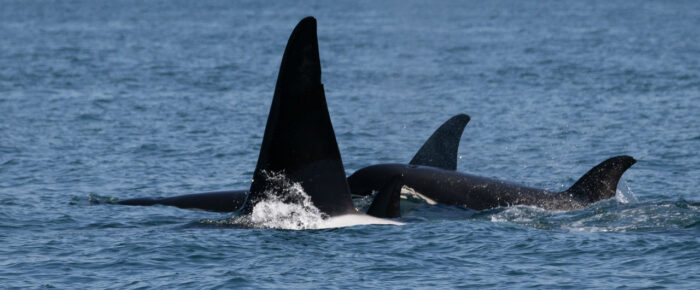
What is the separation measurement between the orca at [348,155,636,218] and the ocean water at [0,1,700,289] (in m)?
0.36

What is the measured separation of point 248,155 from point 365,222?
35.8ft

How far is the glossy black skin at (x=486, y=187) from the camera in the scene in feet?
53.1

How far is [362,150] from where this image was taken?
2497cm

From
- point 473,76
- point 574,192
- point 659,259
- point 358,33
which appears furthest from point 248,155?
point 358,33

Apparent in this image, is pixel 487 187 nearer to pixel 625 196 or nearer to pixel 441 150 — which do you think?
pixel 441 150

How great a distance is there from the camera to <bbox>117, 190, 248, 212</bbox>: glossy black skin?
17.0 m

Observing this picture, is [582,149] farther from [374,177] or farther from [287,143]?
[287,143]

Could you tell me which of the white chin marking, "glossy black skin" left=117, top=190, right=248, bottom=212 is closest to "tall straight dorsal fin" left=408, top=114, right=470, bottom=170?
"glossy black skin" left=117, top=190, right=248, bottom=212

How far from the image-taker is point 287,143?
13172mm

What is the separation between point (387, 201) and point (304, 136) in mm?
1598

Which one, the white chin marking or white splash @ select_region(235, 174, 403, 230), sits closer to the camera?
white splash @ select_region(235, 174, 403, 230)

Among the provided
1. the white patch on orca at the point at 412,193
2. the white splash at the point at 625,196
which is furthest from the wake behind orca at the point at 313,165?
the white splash at the point at 625,196

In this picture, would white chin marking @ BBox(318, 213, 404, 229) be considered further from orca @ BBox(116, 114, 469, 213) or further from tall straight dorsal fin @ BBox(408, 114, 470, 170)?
tall straight dorsal fin @ BBox(408, 114, 470, 170)

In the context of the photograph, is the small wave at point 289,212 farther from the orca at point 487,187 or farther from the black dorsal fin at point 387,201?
the orca at point 487,187
